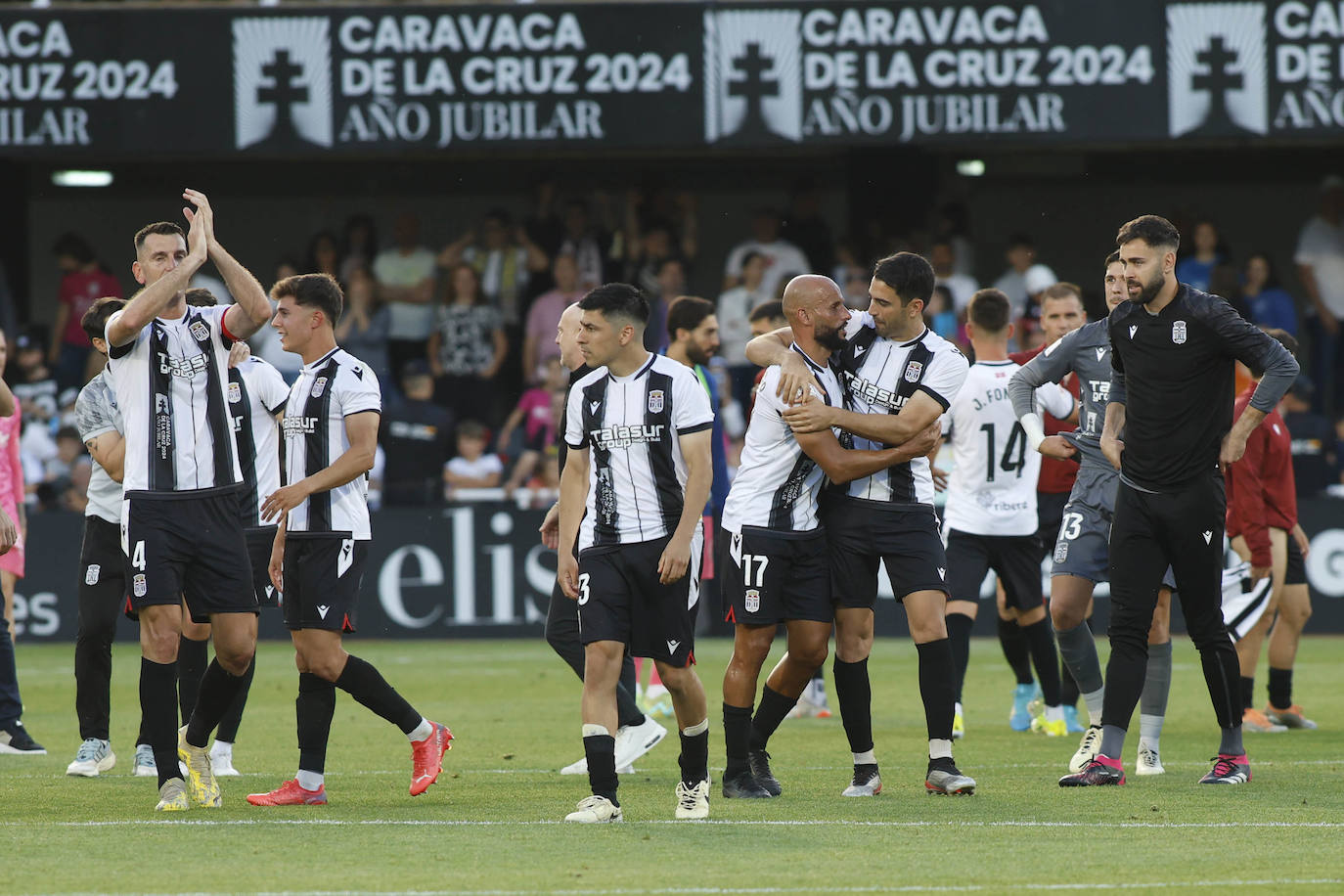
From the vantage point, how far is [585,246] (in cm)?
1989

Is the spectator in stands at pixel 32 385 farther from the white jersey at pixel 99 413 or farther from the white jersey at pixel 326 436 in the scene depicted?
the white jersey at pixel 326 436

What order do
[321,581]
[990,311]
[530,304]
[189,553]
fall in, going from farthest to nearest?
[530,304] < [990,311] < [321,581] < [189,553]

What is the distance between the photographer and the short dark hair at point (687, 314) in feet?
32.5

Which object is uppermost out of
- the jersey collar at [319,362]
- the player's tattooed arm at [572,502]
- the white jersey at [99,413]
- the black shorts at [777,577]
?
the jersey collar at [319,362]

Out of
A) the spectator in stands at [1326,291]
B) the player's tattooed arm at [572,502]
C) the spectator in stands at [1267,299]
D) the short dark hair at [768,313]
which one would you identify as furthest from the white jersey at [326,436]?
the spectator in stands at [1326,291]

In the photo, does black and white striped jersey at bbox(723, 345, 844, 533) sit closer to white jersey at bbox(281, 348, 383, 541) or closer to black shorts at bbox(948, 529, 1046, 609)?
white jersey at bbox(281, 348, 383, 541)

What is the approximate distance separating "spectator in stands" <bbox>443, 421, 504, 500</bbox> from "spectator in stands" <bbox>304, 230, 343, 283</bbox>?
2988 millimetres

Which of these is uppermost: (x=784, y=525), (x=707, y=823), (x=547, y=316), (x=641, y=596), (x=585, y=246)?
(x=585, y=246)

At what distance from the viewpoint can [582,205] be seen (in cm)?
2017

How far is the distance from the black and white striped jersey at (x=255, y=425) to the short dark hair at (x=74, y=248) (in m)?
11.4

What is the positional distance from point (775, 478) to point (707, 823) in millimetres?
1486

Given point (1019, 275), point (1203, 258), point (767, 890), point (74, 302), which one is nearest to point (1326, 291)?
point (1203, 258)

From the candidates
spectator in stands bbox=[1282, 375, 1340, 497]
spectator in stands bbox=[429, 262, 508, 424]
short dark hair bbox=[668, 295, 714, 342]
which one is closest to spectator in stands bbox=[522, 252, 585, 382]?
spectator in stands bbox=[429, 262, 508, 424]

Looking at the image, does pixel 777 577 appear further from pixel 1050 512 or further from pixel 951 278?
pixel 951 278
